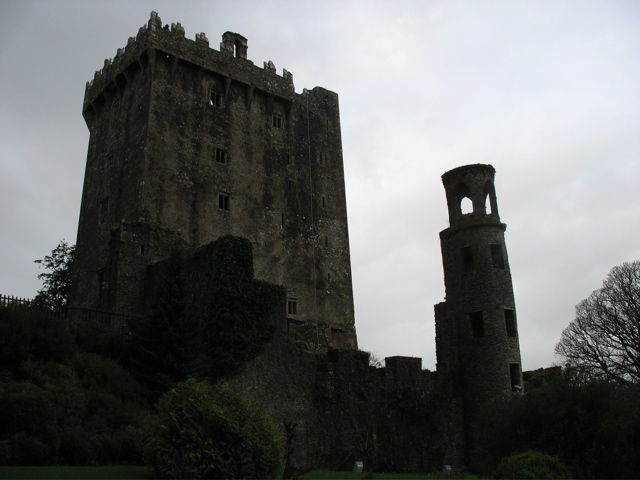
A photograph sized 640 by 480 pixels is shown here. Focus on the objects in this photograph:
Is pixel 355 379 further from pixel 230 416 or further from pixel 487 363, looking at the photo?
pixel 230 416

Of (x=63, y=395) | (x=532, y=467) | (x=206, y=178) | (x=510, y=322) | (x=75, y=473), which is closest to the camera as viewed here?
(x=75, y=473)

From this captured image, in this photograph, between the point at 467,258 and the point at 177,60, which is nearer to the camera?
the point at 467,258

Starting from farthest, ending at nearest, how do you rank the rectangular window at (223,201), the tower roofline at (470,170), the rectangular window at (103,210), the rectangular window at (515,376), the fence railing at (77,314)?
the rectangular window at (223,201)
the rectangular window at (103,210)
the tower roofline at (470,170)
the rectangular window at (515,376)
the fence railing at (77,314)

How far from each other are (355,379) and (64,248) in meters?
26.5

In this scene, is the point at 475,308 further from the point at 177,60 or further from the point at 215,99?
the point at 177,60

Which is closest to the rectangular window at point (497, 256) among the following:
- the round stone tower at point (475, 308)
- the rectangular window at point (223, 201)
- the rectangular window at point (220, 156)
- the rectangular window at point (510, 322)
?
the round stone tower at point (475, 308)

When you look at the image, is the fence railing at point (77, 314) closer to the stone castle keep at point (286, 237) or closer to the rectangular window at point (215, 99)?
the stone castle keep at point (286, 237)

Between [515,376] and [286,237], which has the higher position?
[286,237]

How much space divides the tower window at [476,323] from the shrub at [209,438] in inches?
641

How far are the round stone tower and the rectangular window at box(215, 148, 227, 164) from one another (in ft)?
38.8

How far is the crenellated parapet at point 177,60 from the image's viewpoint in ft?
112

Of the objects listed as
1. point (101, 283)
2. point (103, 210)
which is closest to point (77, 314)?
point (101, 283)

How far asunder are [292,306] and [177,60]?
14.2 meters

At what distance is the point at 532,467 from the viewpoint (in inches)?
639
